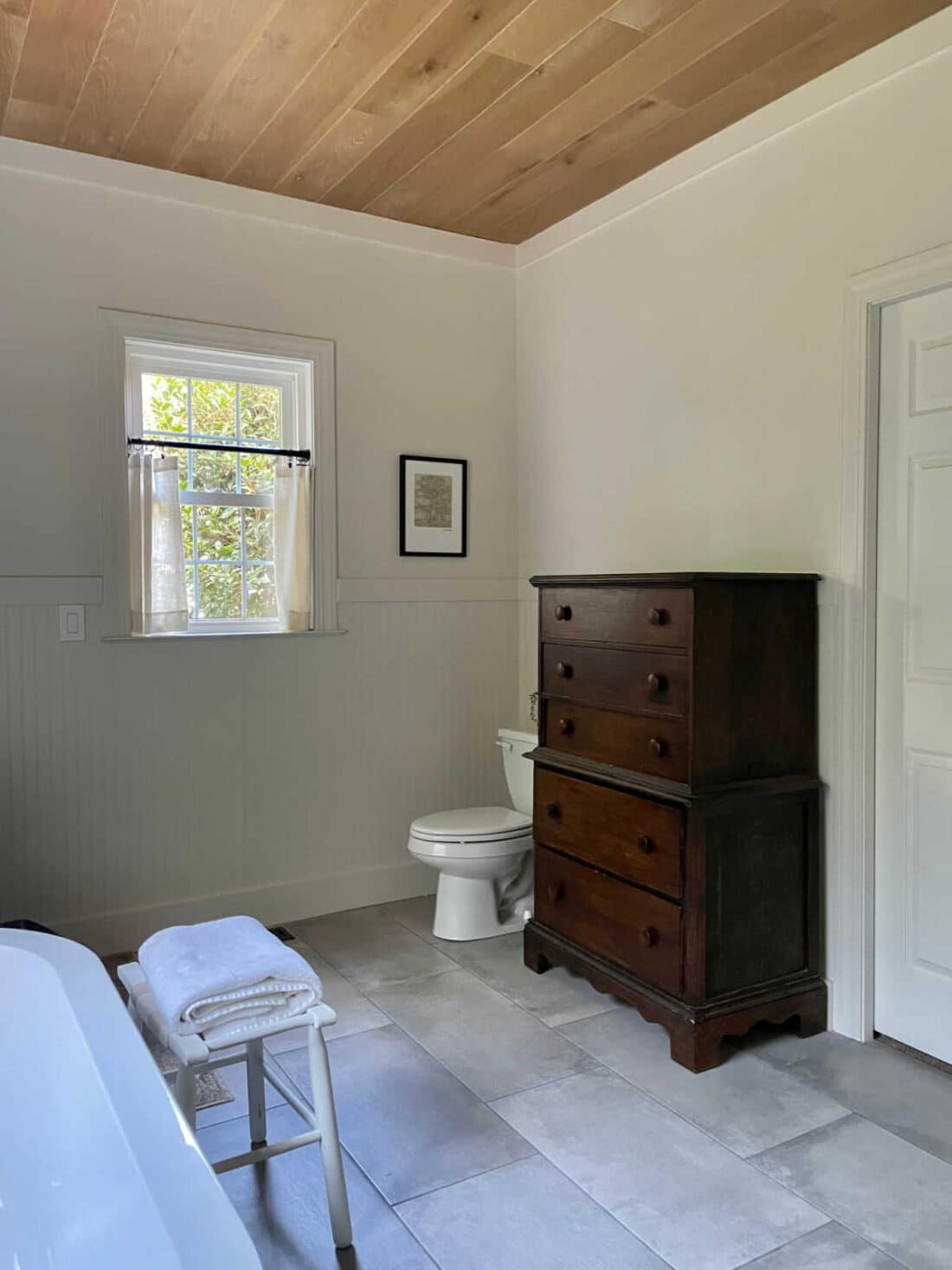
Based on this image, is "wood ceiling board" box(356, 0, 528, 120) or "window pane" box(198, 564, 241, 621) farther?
"window pane" box(198, 564, 241, 621)

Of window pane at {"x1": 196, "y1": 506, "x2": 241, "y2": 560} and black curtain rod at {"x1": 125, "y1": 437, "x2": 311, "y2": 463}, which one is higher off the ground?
black curtain rod at {"x1": 125, "y1": 437, "x2": 311, "y2": 463}

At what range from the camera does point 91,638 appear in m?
3.16

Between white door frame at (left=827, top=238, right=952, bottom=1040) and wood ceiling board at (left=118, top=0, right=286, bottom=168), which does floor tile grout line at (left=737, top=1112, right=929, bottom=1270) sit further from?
wood ceiling board at (left=118, top=0, right=286, bottom=168)

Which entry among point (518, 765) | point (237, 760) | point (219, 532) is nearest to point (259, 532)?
point (219, 532)

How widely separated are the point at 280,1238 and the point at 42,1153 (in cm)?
55

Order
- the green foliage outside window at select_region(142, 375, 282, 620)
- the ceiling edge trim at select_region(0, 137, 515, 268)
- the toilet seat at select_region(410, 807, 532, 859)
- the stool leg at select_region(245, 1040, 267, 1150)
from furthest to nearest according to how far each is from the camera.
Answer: the green foliage outside window at select_region(142, 375, 282, 620) → the toilet seat at select_region(410, 807, 532, 859) → the ceiling edge trim at select_region(0, 137, 515, 268) → the stool leg at select_region(245, 1040, 267, 1150)

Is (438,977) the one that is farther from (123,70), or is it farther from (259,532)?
(123,70)

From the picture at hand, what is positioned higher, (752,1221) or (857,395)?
(857,395)

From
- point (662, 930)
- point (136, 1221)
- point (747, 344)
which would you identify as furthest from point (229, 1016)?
point (747, 344)

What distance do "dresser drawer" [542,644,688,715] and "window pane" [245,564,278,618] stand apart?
3.68ft

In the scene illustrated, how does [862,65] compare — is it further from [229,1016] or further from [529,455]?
[229,1016]

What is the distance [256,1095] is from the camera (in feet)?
6.81

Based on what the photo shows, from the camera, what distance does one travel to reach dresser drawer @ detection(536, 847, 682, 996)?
2.56 metres

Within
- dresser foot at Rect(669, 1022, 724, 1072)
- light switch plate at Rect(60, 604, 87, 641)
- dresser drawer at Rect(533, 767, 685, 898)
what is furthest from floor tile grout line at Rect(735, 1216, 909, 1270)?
light switch plate at Rect(60, 604, 87, 641)
